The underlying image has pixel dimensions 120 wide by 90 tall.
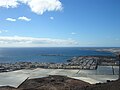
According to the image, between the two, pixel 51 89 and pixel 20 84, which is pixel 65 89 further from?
pixel 20 84

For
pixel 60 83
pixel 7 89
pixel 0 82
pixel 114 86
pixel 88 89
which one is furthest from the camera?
pixel 0 82

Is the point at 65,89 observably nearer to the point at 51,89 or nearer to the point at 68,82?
the point at 51,89

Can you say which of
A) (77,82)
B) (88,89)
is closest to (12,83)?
(77,82)

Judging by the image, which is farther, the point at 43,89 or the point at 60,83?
the point at 60,83

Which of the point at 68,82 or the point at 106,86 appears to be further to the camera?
the point at 68,82

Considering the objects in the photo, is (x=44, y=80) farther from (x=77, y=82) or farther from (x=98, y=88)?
(x=98, y=88)

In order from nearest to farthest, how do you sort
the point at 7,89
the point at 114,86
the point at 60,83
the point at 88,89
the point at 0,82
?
1. the point at 114,86
2. the point at 88,89
3. the point at 7,89
4. the point at 60,83
5. the point at 0,82

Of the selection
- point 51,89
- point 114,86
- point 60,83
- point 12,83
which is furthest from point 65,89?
point 12,83

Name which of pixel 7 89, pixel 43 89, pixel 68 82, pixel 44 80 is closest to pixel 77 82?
pixel 68 82
